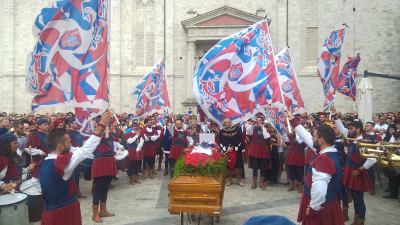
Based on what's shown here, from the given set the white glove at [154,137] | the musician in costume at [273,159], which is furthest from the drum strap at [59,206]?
the musician in costume at [273,159]

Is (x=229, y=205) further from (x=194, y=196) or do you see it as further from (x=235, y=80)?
(x=235, y=80)

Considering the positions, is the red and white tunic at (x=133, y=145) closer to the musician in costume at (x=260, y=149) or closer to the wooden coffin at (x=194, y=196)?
the musician in costume at (x=260, y=149)

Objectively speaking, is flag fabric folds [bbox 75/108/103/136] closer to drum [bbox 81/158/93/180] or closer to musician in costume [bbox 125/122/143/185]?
drum [bbox 81/158/93/180]

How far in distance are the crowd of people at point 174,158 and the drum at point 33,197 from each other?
159mm

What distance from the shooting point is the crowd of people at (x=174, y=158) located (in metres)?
4.86

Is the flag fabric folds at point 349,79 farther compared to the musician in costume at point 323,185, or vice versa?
the flag fabric folds at point 349,79

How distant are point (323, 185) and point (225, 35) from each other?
22990 mm

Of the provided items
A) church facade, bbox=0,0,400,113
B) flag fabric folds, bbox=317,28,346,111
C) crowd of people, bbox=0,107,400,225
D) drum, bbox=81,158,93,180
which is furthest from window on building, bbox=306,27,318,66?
drum, bbox=81,158,93,180

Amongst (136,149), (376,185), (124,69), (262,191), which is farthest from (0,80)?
(376,185)

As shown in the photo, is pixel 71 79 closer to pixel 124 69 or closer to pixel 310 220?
pixel 310 220

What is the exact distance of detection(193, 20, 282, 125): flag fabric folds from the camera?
26.9ft

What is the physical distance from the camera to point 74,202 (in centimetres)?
496

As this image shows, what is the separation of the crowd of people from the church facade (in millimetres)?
11514

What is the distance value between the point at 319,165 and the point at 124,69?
25004 millimetres
